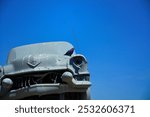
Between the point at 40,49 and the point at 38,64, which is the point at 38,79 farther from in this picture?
the point at 40,49

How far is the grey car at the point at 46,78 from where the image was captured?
6.63 meters

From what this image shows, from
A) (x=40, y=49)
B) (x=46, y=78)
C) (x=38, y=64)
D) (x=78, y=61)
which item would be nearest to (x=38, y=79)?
(x=46, y=78)

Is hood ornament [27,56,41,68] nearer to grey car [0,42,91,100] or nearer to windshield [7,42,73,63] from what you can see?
grey car [0,42,91,100]

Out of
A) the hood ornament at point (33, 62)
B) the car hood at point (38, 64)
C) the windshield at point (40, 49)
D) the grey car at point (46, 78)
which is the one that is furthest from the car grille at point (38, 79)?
the windshield at point (40, 49)

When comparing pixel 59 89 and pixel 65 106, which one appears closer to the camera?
pixel 65 106

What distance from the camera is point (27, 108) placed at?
4.05 m

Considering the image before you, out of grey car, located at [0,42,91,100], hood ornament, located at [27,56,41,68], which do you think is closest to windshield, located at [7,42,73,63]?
grey car, located at [0,42,91,100]

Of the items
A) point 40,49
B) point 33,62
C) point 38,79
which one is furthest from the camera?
point 40,49

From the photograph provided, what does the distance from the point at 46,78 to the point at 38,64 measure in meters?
0.38

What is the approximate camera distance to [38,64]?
6949 millimetres

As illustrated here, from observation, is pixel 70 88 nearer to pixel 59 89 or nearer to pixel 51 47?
pixel 59 89

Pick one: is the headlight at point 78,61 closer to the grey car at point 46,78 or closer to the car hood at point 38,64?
the grey car at point 46,78

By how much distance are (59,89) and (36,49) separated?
1.71m

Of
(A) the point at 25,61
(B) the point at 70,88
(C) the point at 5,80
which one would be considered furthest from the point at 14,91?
(B) the point at 70,88
